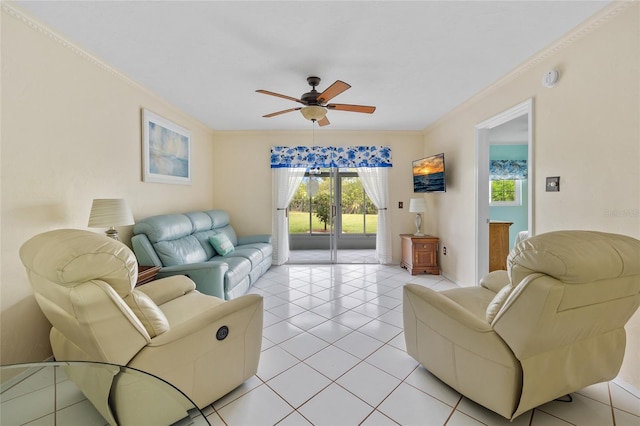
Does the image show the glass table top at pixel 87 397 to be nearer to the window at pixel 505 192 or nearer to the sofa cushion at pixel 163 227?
the sofa cushion at pixel 163 227

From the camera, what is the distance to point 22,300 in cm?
186

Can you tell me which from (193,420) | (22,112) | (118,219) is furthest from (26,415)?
(22,112)

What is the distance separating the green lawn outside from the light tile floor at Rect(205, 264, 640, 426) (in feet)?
10.1

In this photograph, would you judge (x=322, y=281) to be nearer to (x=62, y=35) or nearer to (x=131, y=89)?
(x=131, y=89)

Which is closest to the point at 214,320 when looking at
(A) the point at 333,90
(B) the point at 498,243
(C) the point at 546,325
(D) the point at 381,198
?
(C) the point at 546,325

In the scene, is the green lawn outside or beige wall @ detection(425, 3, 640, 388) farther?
the green lawn outside

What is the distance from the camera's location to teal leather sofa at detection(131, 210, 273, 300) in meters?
2.70

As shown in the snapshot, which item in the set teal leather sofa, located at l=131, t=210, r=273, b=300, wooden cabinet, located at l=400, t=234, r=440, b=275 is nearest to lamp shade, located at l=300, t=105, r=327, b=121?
teal leather sofa, located at l=131, t=210, r=273, b=300

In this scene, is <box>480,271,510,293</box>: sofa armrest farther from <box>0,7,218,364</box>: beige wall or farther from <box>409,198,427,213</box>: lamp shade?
<box>0,7,218,364</box>: beige wall

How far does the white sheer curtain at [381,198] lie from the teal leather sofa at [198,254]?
2157mm

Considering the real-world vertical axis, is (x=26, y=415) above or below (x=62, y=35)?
below

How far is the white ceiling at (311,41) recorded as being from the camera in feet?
5.74

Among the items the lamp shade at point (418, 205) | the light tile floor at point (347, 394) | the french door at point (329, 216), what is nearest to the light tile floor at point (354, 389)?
the light tile floor at point (347, 394)

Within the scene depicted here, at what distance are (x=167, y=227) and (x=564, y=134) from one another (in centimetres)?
401
